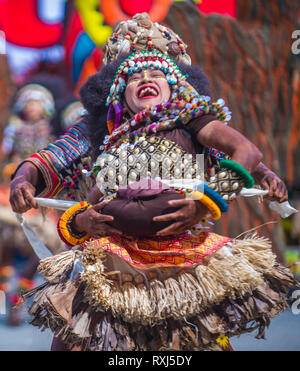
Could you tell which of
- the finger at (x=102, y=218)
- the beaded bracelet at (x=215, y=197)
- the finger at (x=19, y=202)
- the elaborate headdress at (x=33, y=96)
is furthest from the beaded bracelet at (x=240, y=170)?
the elaborate headdress at (x=33, y=96)

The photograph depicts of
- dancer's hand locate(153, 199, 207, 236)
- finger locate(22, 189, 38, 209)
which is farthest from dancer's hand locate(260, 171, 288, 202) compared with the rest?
finger locate(22, 189, 38, 209)

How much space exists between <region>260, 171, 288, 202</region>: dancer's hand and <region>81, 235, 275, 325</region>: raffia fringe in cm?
33

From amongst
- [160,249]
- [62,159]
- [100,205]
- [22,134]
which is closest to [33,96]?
[22,134]

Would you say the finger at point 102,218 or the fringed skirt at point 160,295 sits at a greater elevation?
the finger at point 102,218

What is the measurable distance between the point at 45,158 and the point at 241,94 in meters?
3.47

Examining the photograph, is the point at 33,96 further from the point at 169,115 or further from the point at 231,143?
the point at 231,143

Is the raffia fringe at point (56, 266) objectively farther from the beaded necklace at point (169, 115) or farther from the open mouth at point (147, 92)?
the open mouth at point (147, 92)

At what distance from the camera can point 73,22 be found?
834 cm

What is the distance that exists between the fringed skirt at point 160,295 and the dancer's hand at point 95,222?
0.04 meters

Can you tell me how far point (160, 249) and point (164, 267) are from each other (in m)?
0.08

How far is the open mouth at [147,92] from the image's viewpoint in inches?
78.7

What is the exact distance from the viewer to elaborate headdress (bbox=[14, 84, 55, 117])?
17.5ft

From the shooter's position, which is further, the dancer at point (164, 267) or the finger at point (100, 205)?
the finger at point (100, 205)

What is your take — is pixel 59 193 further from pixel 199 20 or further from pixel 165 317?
pixel 199 20
